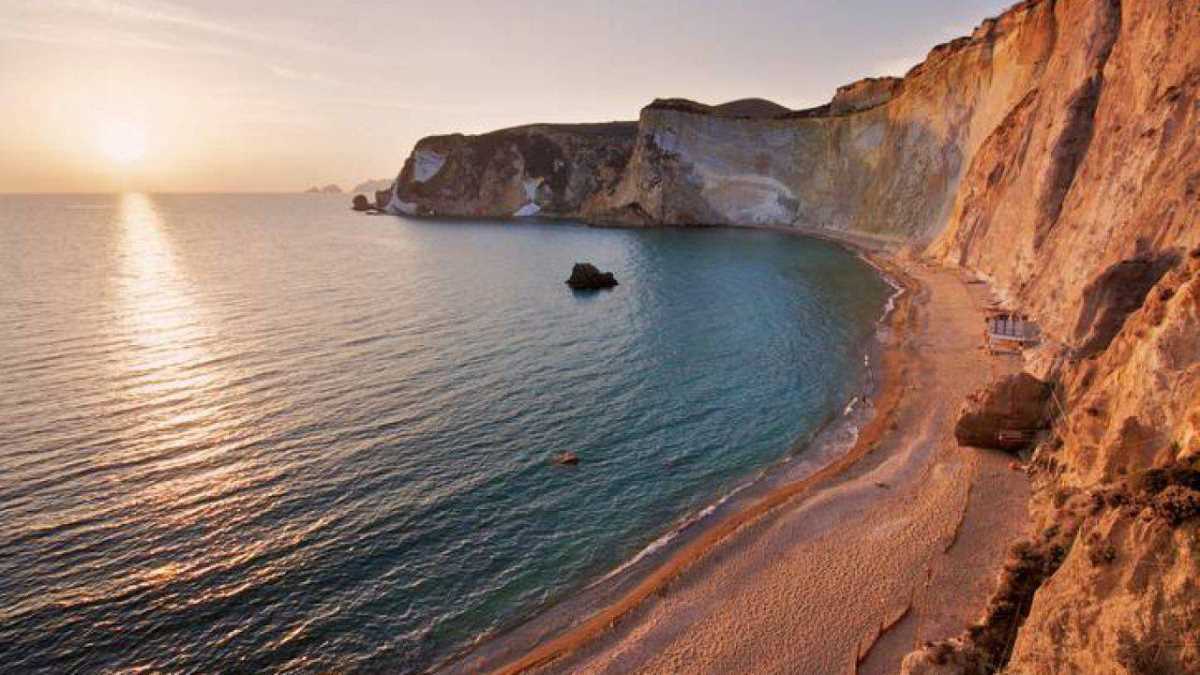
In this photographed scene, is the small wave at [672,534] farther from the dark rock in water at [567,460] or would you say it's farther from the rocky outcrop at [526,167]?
the rocky outcrop at [526,167]

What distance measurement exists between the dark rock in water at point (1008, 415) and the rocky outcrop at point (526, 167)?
12422cm

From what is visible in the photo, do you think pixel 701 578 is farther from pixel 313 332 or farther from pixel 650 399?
pixel 313 332

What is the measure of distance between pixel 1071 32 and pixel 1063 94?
6059 mm

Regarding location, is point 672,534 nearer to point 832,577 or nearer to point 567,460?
point 832,577

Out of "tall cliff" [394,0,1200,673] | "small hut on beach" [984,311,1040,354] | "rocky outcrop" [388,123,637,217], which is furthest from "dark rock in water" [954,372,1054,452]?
"rocky outcrop" [388,123,637,217]

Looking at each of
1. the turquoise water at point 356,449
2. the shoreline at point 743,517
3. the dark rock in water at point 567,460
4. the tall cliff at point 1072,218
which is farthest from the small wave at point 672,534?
the tall cliff at point 1072,218

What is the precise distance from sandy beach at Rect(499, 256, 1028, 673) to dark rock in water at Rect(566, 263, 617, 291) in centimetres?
3777

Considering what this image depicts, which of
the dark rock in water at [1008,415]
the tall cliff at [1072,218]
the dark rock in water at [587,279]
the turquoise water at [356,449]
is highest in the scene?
the tall cliff at [1072,218]

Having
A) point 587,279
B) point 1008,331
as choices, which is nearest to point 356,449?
point 1008,331

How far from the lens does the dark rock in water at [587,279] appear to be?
2329 inches

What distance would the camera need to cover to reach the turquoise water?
16078mm

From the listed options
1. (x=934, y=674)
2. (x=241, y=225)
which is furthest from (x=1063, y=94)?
(x=241, y=225)

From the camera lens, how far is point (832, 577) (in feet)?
53.8

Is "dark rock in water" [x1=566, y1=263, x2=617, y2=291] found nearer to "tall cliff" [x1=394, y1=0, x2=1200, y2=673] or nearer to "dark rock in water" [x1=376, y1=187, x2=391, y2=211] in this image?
"tall cliff" [x1=394, y1=0, x2=1200, y2=673]
